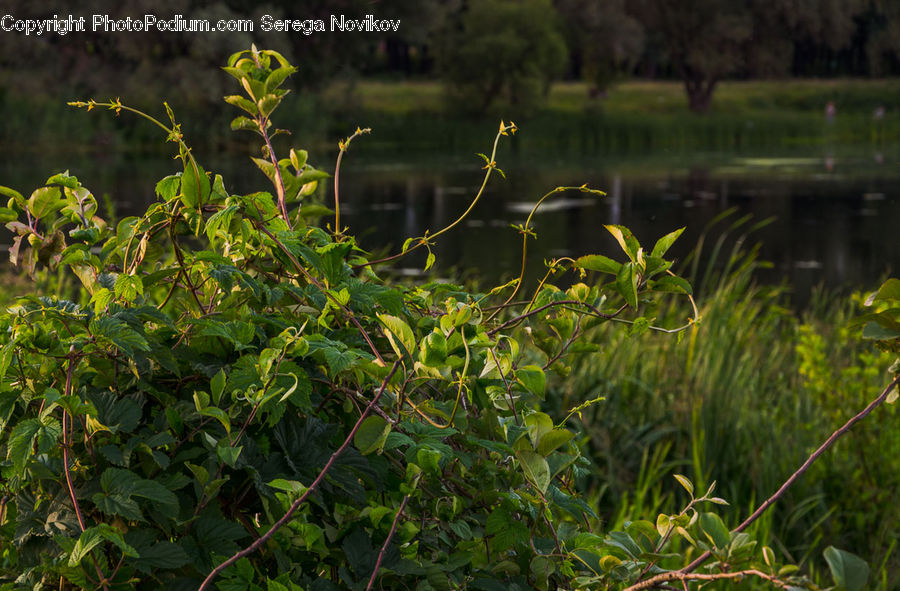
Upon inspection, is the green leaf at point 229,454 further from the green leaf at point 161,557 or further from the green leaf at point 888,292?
the green leaf at point 888,292

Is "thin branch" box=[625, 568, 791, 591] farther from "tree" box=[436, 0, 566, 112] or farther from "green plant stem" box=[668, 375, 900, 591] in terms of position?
"tree" box=[436, 0, 566, 112]

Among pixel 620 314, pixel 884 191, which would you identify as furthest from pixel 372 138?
pixel 620 314

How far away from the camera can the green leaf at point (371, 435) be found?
105 cm

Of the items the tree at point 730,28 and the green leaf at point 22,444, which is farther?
the tree at point 730,28

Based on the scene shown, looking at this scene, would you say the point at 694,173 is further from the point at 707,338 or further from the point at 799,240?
the point at 707,338

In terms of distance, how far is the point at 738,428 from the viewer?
3.76m

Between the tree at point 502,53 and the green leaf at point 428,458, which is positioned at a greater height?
the tree at point 502,53

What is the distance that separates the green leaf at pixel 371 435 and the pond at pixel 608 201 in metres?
8.50

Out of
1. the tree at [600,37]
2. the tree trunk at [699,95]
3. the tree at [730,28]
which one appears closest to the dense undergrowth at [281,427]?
the tree at [600,37]

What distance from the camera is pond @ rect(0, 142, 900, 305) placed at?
13.4 metres

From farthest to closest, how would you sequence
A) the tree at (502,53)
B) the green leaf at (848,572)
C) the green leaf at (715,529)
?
1. the tree at (502,53)
2. the green leaf at (715,529)
3. the green leaf at (848,572)

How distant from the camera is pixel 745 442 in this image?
3.73 metres

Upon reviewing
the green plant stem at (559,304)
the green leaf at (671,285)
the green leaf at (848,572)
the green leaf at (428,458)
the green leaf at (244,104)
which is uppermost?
the green leaf at (244,104)

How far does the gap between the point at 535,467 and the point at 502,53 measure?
34.9 metres
